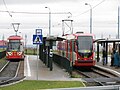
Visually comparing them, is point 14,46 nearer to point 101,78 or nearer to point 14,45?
point 14,45

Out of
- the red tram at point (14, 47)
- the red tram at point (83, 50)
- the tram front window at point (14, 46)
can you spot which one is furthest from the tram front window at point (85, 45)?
the tram front window at point (14, 46)

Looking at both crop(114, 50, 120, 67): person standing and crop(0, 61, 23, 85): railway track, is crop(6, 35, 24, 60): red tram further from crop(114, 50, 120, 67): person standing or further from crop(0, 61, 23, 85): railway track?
crop(114, 50, 120, 67): person standing

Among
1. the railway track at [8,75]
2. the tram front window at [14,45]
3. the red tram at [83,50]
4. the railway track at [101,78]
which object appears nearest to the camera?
the railway track at [101,78]

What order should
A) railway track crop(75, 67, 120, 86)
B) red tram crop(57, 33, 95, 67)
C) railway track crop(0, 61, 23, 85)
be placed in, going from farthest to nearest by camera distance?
red tram crop(57, 33, 95, 67), railway track crop(0, 61, 23, 85), railway track crop(75, 67, 120, 86)

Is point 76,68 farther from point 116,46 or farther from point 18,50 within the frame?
point 18,50

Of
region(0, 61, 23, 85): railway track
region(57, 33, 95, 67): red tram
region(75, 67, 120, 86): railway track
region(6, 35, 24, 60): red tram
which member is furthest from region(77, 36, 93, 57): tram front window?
region(6, 35, 24, 60): red tram

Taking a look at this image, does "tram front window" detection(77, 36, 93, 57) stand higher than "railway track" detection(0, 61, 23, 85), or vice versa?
"tram front window" detection(77, 36, 93, 57)

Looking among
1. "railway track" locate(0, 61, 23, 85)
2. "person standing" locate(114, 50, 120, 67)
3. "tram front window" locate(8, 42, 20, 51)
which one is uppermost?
"tram front window" locate(8, 42, 20, 51)

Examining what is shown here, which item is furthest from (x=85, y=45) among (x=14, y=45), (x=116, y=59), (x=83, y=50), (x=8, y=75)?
(x=14, y=45)

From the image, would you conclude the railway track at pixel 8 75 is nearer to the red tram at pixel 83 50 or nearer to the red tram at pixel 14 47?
the red tram at pixel 83 50

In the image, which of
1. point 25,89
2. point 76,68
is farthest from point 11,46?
point 25,89

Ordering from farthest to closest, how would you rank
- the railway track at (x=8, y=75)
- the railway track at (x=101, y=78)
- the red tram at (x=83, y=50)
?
1. the red tram at (x=83, y=50)
2. the railway track at (x=8, y=75)
3. the railway track at (x=101, y=78)

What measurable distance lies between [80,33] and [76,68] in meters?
4.12

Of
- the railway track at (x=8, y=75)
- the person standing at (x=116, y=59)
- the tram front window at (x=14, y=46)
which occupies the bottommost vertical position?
the railway track at (x=8, y=75)
